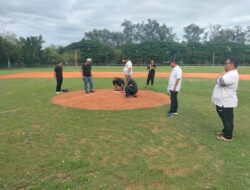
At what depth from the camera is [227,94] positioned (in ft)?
21.2

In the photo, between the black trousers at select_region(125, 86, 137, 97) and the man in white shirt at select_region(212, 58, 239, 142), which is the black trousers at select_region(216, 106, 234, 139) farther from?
the black trousers at select_region(125, 86, 137, 97)

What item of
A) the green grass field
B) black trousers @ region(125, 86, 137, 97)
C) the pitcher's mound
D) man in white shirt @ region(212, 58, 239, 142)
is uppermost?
man in white shirt @ region(212, 58, 239, 142)

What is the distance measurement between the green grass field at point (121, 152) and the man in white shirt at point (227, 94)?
0.41 meters

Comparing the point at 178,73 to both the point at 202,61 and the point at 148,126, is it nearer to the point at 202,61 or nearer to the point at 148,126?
the point at 148,126

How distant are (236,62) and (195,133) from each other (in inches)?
81.8

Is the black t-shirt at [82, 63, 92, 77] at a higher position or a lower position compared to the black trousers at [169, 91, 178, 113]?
higher

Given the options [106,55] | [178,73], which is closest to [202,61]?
[106,55]

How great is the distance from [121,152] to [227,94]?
112 inches

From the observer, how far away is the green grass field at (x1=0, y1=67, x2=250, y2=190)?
4660 mm

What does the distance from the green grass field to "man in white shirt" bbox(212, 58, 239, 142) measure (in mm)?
415

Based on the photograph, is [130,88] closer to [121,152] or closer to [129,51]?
[121,152]

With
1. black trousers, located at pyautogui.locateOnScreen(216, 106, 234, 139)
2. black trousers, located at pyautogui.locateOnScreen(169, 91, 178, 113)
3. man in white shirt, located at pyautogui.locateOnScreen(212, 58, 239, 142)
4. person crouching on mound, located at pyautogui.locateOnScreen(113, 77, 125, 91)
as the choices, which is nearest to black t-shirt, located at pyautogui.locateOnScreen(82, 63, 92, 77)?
person crouching on mound, located at pyautogui.locateOnScreen(113, 77, 125, 91)

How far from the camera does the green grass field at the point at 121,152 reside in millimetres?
4660

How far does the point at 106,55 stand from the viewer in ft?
258
